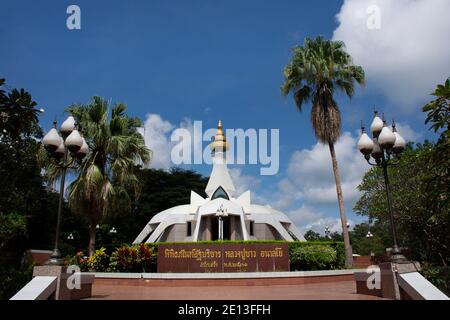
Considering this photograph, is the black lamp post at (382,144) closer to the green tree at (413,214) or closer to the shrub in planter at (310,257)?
the shrub in planter at (310,257)

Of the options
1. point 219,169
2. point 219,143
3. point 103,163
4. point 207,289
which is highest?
point 219,143

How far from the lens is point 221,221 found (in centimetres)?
2434

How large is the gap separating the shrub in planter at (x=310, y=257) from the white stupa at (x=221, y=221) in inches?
300

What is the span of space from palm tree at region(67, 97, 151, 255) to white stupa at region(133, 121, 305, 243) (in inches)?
282

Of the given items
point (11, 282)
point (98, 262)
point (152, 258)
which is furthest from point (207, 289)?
point (11, 282)

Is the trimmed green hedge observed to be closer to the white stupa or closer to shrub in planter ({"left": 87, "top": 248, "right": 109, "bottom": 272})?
shrub in planter ({"left": 87, "top": 248, "right": 109, "bottom": 272})

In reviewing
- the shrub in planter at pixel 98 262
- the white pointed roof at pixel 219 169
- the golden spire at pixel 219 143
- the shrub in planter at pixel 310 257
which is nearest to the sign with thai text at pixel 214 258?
the shrub in planter at pixel 310 257

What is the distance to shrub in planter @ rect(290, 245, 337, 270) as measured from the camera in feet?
55.8

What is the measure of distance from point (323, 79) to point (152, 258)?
12768 millimetres

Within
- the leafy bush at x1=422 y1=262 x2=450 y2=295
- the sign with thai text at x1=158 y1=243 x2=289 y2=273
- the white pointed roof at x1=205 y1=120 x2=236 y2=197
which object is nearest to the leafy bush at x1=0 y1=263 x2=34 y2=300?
the sign with thai text at x1=158 y1=243 x2=289 y2=273

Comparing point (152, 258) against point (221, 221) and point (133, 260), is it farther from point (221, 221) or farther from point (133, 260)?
point (221, 221)

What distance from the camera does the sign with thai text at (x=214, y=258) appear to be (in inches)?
608
